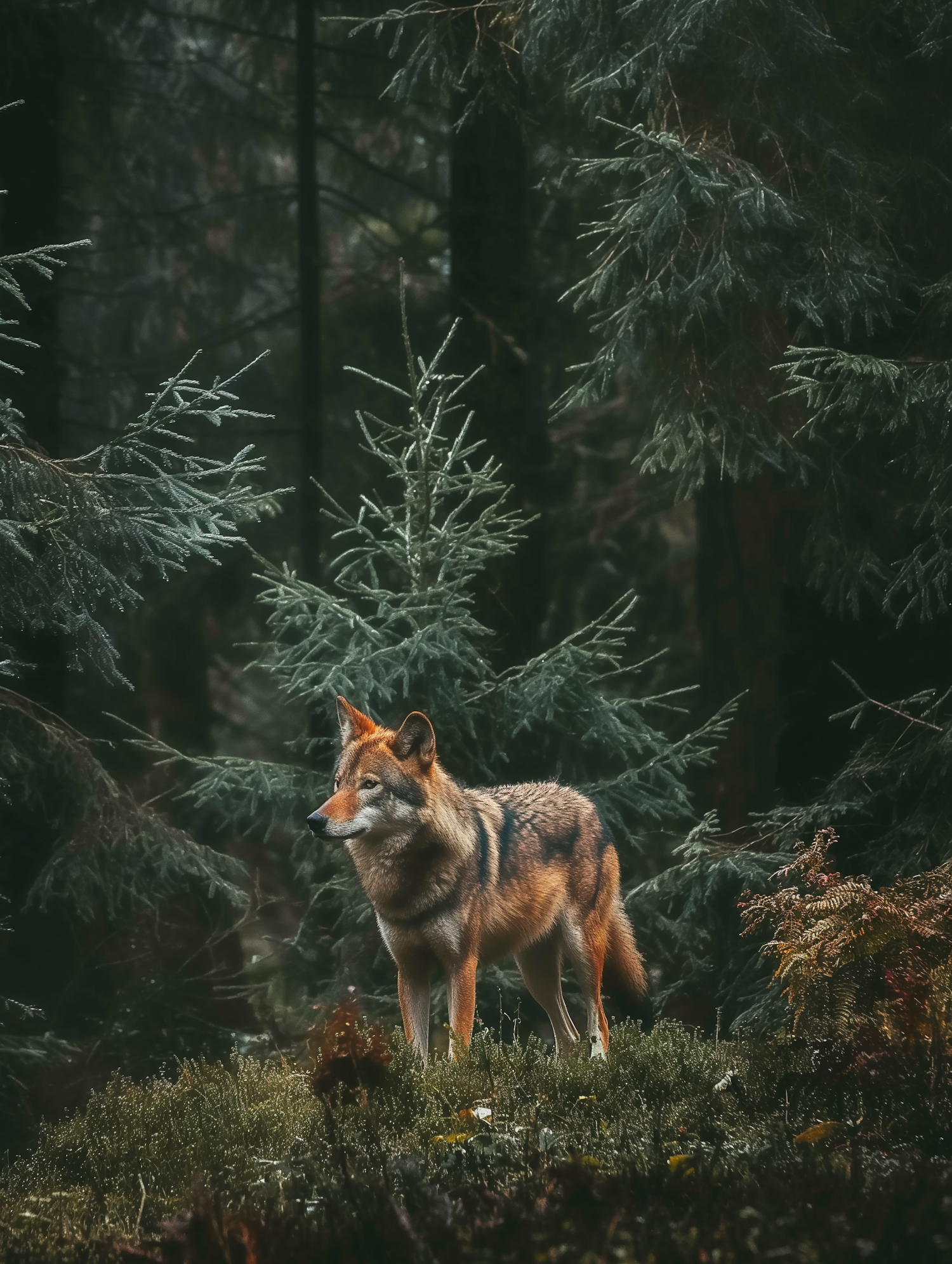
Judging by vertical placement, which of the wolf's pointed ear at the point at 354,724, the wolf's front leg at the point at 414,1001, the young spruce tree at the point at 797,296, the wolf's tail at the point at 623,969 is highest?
the young spruce tree at the point at 797,296

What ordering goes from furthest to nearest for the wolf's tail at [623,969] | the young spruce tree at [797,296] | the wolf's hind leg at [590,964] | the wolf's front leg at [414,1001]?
1. the young spruce tree at [797,296]
2. the wolf's tail at [623,969]
3. the wolf's hind leg at [590,964]
4. the wolf's front leg at [414,1001]

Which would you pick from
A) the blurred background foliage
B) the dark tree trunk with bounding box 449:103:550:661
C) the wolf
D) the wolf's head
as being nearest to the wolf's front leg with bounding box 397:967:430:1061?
the wolf

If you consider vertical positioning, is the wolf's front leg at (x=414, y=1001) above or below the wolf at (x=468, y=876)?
below

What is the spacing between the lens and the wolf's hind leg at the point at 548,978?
22.9ft

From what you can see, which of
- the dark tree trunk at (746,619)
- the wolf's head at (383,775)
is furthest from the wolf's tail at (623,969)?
the dark tree trunk at (746,619)

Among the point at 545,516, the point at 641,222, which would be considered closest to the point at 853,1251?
the point at 641,222

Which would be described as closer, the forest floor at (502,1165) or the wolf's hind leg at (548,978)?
the forest floor at (502,1165)

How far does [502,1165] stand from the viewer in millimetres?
4113

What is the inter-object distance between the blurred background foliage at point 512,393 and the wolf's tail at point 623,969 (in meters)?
0.91

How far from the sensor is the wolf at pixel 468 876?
5.88 m

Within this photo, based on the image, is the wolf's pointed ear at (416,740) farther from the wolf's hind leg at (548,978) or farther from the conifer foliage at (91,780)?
the wolf's hind leg at (548,978)

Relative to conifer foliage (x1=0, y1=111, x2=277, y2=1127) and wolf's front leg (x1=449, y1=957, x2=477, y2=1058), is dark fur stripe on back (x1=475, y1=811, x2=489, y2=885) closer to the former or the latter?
wolf's front leg (x1=449, y1=957, x2=477, y2=1058)

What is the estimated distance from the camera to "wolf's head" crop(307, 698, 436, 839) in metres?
5.75

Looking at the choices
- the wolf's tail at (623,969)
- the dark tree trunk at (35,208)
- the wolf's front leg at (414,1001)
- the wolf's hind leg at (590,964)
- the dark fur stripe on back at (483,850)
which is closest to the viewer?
the wolf's front leg at (414,1001)
